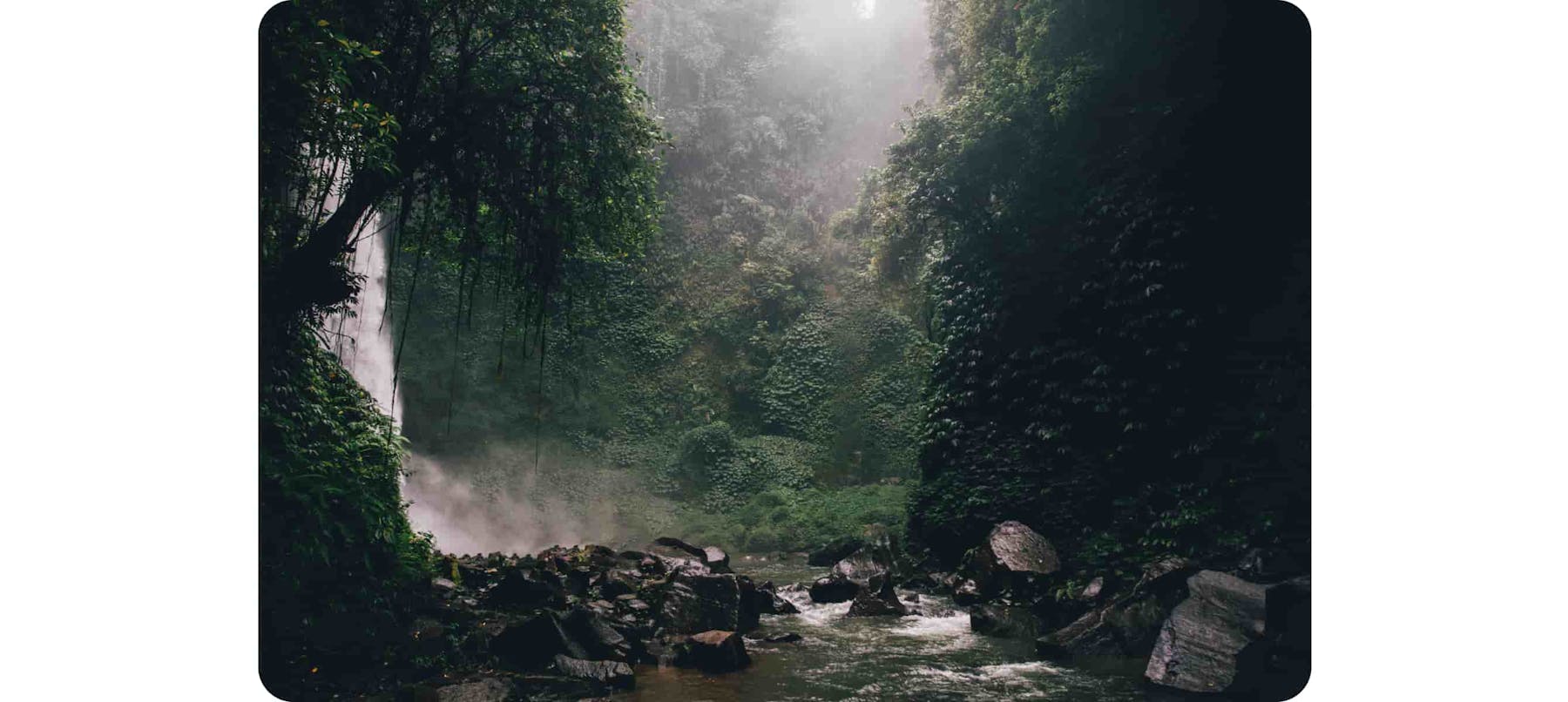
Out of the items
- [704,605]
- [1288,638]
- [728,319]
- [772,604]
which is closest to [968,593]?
[772,604]

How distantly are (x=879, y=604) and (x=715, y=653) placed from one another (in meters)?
2.05

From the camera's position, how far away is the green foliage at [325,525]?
383 cm

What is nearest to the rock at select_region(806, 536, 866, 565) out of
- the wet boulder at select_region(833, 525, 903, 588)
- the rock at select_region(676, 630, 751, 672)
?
the wet boulder at select_region(833, 525, 903, 588)

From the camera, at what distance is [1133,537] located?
5.49 metres

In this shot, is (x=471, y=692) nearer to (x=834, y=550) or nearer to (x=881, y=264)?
(x=834, y=550)

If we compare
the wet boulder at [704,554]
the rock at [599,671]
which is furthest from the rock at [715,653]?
the wet boulder at [704,554]

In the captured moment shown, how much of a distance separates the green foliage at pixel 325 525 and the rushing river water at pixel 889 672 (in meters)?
1.41

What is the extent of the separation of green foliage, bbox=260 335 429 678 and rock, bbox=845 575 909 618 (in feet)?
9.62

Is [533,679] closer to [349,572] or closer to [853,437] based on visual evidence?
[349,572]

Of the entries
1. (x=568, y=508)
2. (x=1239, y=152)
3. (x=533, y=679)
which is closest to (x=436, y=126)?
(x=533, y=679)

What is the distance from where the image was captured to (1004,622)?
18.0 feet

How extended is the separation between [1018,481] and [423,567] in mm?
4241

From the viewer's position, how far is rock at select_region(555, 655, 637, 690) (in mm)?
4059

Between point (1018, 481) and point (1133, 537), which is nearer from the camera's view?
point (1133, 537)
